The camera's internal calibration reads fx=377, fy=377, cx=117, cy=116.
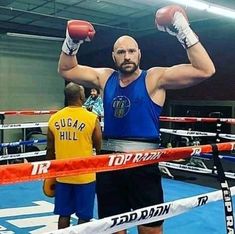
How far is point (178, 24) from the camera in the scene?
1.69 meters

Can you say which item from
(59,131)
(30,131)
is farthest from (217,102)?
(59,131)

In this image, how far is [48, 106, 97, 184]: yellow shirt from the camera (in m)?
2.34

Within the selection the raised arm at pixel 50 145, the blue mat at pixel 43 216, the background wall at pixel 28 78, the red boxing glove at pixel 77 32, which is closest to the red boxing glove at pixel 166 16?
the red boxing glove at pixel 77 32

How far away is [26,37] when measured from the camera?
9.62 metres

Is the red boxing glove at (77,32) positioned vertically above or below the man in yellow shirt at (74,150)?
above

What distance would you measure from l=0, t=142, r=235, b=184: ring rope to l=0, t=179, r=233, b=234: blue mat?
4.75 ft

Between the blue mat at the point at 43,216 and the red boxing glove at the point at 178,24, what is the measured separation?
1.63 meters

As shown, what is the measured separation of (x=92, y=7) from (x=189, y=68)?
6.74m

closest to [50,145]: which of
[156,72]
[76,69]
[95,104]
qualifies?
[76,69]

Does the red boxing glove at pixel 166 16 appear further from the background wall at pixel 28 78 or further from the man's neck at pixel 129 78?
the background wall at pixel 28 78

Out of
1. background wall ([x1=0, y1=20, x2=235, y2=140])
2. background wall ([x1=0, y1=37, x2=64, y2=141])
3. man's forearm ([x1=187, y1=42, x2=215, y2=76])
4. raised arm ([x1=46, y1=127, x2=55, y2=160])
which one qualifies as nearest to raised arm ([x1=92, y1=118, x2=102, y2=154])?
raised arm ([x1=46, y1=127, x2=55, y2=160])

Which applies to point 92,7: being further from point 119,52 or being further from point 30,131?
point 119,52

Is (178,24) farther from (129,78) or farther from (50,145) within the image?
(50,145)

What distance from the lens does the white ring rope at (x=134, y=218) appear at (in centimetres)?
122
